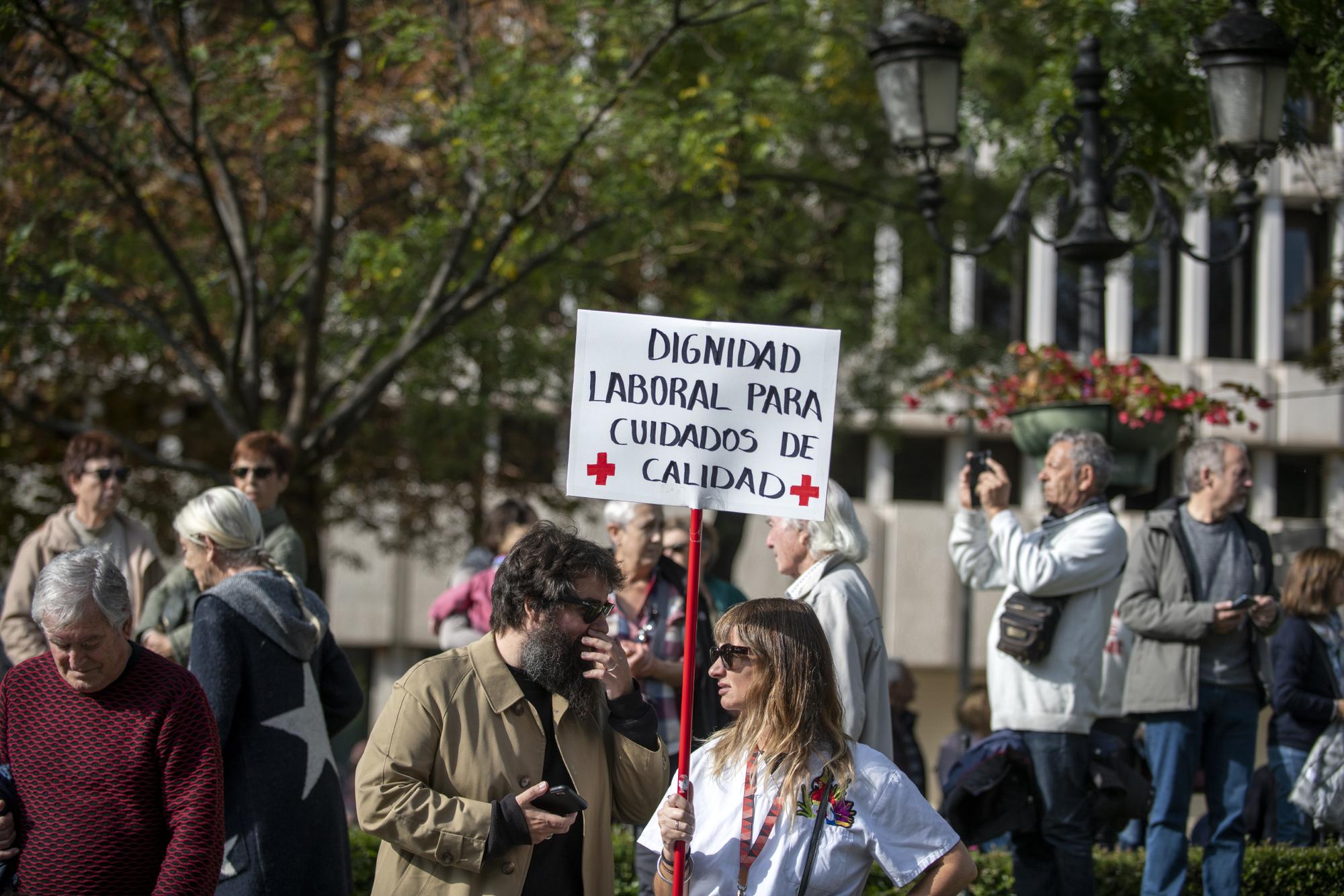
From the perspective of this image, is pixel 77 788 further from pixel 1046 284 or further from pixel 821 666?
pixel 1046 284

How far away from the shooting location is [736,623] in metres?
4.00

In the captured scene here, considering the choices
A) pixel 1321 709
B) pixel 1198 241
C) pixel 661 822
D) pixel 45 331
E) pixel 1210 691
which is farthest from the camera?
pixel 1198 241

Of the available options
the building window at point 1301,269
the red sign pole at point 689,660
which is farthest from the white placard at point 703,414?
the building window at point 1301,269

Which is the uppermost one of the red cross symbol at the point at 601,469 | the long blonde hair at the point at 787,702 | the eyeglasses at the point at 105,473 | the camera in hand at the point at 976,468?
the camera in hand at the point at 976,468

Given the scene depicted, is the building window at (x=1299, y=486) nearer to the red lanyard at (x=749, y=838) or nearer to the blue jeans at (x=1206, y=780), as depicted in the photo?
the blue jeans at (x=1206, y=780)

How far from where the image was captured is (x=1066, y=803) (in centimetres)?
605

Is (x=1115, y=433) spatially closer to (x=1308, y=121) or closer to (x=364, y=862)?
(x=364, y=862)

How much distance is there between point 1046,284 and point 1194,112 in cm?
1550

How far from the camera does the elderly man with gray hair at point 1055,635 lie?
6047 mm

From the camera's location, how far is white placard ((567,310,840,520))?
174 inches

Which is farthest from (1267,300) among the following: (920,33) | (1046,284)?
(920,33)

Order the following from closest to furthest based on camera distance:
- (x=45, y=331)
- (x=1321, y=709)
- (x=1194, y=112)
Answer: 1. (x=1321, y=709)
2. (x=1194, y=112)
3. (x=45, y=331)

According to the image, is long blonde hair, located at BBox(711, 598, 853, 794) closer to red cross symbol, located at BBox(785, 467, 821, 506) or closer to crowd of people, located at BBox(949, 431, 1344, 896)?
red cross symbol, located at BBox(785, 467, 821, 506)

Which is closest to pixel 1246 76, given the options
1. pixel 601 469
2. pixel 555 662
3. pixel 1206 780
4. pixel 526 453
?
pixel 1206 780
